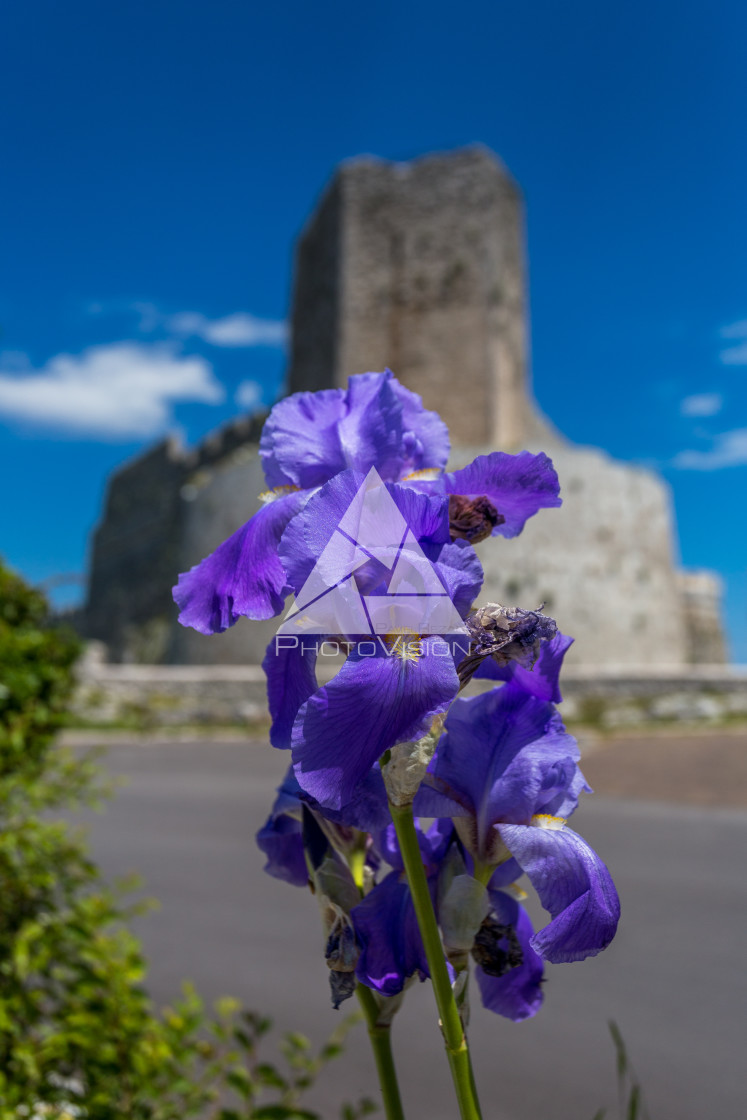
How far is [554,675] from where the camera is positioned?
1.00 meters

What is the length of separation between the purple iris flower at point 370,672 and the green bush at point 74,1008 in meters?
1.27

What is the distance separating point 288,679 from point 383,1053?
1.51 feet

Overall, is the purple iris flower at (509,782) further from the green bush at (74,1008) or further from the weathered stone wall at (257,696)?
the weathered stone wall at (257,696)

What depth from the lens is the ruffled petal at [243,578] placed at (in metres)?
0.90

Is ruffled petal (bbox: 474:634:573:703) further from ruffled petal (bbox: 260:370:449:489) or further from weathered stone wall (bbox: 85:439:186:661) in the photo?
weathered stone wall (bbox: 85:439:186:661)

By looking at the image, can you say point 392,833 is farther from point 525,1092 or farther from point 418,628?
point 525,1092

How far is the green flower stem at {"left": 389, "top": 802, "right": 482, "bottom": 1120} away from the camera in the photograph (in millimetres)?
803

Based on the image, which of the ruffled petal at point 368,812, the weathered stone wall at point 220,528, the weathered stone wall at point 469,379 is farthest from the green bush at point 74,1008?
the weathered stone wall at point 220,528

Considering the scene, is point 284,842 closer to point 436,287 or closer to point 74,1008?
point 74,1008

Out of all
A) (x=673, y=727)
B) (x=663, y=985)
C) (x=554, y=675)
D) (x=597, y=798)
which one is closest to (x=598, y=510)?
(x=673, y=727)

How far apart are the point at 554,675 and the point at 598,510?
1903 centimetres

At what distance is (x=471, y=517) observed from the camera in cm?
94

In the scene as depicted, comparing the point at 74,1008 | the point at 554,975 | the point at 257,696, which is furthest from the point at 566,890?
the point at 257,696

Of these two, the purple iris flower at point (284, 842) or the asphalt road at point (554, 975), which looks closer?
the purple iris flower at point (284, 842)
